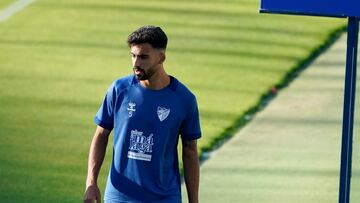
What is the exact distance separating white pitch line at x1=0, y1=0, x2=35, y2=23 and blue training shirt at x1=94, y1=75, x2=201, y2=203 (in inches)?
395

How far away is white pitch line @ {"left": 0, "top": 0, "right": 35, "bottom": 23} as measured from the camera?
59.4ft

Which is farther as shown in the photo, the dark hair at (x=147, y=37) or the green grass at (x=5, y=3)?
the green grass at (x=5, y=3)

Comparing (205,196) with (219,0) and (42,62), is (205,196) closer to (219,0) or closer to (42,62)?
(42,62)

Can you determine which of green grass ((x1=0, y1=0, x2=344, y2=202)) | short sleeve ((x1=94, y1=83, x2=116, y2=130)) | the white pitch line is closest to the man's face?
short sleeve ((x1=94, y1=83, x2=116, y2=130))

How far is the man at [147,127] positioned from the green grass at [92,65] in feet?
11.3

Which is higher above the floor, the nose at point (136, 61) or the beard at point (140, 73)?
the nose at point (136, 61)

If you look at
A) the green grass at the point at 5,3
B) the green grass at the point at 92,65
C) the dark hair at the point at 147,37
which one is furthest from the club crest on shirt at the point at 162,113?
the green grass at the point at 5,3

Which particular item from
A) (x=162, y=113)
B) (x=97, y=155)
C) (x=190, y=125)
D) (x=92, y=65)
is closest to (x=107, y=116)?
(x=97, y=155)

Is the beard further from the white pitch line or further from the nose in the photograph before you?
the white pitch line

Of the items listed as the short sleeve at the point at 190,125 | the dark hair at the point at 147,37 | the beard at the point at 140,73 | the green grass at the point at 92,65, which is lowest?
the green grass at the point at 92,65

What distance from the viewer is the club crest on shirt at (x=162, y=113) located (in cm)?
805

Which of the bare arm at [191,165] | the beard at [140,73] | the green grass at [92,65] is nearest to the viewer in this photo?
the beard at [140,73]

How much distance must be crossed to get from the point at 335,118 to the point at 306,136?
2.74ft

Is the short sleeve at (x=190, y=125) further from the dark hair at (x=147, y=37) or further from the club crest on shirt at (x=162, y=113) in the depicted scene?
the dark hair at (x=147, y=37)
